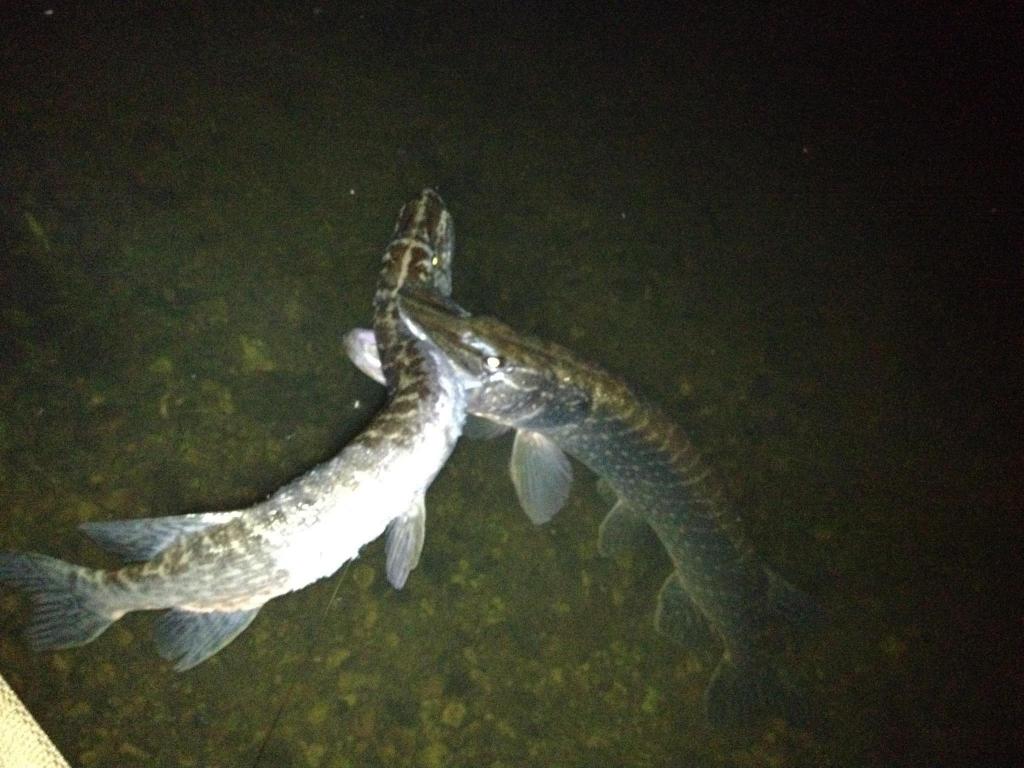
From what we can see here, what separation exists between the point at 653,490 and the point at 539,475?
13.9 inches

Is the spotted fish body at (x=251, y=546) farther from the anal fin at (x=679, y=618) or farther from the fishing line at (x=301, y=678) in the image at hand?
the anal fin at (x=679, y=618)

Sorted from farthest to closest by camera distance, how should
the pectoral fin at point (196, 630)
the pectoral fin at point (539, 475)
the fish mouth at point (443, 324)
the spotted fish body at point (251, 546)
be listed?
the pectoral fin at point (539, 475) < the fish mouth at point (443, 324) < the pectoral fin at point (196, 630) < the spotted fish body at point (251, 546)

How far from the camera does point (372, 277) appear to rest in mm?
2141

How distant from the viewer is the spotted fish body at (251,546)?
1.40 meters

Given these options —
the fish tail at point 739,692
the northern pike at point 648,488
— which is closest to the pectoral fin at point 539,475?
the northern pike at point 648,488

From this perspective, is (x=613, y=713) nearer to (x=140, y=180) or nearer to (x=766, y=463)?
(x=766, y=463)

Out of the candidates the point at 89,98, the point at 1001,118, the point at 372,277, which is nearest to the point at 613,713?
the point at 372,277

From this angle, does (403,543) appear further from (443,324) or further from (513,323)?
(513,323)

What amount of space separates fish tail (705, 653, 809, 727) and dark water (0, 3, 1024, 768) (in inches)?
2.3

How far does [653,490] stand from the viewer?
2061 millimetres

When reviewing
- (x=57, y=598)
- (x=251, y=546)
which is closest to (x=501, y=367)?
(x=251, y=546)

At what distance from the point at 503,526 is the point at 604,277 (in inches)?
39.0

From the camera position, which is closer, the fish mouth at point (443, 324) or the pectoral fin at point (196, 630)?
the pectoral fin at point (196, 630)

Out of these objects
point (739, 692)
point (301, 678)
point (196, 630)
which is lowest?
point (739, 692)
